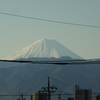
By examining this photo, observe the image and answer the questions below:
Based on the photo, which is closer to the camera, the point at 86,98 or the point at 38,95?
the point at 38,95

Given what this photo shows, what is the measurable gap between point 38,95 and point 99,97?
22.6 metres

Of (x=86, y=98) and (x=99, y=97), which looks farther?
(x=86, y=98)

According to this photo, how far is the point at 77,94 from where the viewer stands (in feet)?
615

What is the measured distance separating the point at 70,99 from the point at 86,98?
38.0 ft

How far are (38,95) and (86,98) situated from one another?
23890 millimetres

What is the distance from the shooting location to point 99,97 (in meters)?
154

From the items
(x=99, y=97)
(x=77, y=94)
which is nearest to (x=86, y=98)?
(x=77, y=94)

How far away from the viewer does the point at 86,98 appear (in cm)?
17750

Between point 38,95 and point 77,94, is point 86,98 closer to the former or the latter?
point 77,94

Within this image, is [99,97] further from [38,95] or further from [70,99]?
[70,99]

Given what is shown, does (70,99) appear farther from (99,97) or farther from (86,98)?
(99,97)

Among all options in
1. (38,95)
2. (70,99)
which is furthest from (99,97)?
(70,99)

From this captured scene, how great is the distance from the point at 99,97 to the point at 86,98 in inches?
923

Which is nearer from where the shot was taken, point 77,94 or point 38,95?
point 38,95
